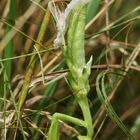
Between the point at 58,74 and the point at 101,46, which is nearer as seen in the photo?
the point at 58,74

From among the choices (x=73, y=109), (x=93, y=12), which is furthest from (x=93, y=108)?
(x=93, y=12)

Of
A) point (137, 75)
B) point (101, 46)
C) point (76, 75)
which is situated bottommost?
point (137, 75)

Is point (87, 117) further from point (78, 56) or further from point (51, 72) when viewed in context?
point (51, 72)

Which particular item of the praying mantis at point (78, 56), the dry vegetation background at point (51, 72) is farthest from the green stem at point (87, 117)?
the dry vegetation background at point (51, 72)

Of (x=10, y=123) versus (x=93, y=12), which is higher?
(x=93, y=12)

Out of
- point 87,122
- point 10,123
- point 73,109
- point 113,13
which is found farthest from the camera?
point 113,13

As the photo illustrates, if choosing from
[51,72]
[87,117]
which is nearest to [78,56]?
[87,117]

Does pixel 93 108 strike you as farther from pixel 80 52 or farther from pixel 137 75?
pixel 80 52

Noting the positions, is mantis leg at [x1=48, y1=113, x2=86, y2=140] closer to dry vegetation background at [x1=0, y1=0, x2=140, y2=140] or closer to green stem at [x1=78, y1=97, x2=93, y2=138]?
green stem at [x1=78, y1=97, x2=93, y2=138]

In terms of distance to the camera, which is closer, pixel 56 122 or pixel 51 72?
pixel 56 122

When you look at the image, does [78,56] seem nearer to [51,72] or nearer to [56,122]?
[56,122]
